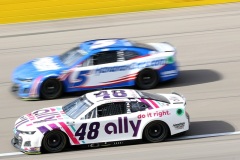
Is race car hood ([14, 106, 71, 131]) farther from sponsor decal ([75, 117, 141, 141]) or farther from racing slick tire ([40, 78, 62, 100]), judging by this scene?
racing slick tire ([40, 78, 62, 100])

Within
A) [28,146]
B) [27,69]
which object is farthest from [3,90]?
[28,146]

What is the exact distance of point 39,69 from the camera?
55.4 ft

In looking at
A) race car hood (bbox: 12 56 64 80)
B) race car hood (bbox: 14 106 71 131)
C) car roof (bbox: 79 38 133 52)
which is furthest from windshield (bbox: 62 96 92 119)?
car roof (bbox: 79 38 133 52)

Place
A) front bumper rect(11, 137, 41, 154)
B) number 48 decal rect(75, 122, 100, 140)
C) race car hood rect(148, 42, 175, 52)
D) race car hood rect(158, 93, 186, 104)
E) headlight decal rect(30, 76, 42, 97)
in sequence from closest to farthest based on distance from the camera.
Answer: front bumper rect(11, 137, 41, 154) < number 48 decal rect(75, 122, 100, 140) < race car hood rect(158, 93, 186, 104) < headlight decal rect(30, 76, 42, 97) < race car hood rect(148, 42, 175, 52)

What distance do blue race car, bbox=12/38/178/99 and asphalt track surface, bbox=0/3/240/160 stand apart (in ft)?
1.12

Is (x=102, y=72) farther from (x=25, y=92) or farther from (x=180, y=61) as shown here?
(x=180, y=61)

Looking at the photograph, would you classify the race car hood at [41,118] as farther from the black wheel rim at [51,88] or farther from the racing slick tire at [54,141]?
the black wheel rim at [51,88]

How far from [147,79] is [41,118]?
4385 millimetres

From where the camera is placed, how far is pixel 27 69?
17141 millimetres

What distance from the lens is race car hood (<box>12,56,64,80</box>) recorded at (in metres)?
16.6

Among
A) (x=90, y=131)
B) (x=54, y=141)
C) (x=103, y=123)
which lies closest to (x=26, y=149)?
(x=54, y=141)

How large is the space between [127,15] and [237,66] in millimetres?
6367

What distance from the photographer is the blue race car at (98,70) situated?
54.4ft

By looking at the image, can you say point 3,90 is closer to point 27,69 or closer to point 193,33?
point 27,69
